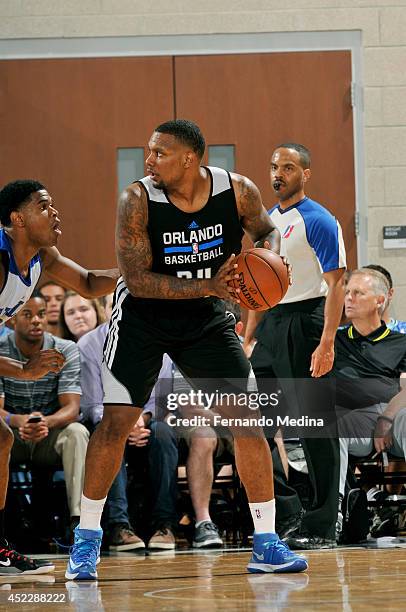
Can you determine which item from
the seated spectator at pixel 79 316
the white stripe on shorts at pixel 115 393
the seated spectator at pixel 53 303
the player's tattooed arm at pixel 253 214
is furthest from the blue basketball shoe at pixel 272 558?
the seated spectator at pixel 53 303

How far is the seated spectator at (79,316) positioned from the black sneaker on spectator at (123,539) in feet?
4.68

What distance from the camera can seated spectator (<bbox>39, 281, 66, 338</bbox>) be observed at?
671 centimetres

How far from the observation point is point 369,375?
234 inches

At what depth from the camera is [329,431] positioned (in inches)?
204

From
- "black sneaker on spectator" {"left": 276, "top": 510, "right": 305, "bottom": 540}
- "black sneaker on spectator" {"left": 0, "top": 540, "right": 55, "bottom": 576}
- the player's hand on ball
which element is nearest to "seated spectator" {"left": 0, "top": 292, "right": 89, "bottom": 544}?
"black sneaker on spectator" {"left": 276, "top": 510, "right": 305, "bottom": 540}

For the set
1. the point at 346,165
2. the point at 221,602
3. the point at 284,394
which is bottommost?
the point at 221,602

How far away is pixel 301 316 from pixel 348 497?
106 centimetres

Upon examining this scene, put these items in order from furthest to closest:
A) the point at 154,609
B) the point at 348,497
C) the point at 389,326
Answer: the point at 389,326 → the point at 348,497 → the point at 154,609

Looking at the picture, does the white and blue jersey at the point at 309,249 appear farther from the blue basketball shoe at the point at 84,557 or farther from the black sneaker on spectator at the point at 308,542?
the blue basketball shoe at the point at 84,557

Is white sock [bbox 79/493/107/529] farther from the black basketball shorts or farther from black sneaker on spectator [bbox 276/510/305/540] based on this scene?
black sneaker on spectator [bbox 276/510/305/540]

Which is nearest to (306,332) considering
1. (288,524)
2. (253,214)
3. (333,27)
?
(288,524)

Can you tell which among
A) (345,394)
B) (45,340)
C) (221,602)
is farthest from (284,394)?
(221,602)

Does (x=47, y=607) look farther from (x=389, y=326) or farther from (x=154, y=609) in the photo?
(x=389, y=326)

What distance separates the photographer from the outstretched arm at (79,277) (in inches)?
177
